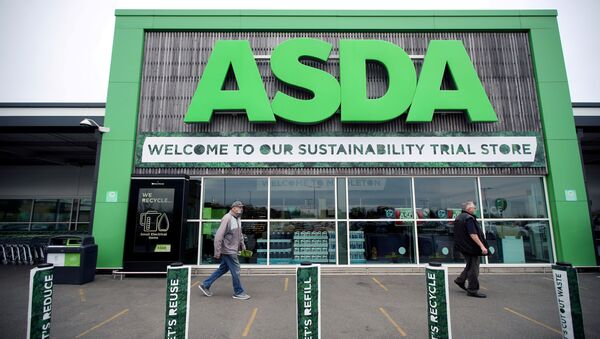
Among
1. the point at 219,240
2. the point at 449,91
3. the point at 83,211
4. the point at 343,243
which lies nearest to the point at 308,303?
the point at 219,240

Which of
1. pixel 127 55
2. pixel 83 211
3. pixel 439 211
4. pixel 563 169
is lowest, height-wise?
pixel 439 211

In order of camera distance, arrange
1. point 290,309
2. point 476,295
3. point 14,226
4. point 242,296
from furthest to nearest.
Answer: point 14,226 → point 476,295 → point 242,296 → point 290,309

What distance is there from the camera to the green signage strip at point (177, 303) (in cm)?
345

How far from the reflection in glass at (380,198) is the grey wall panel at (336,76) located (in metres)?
0.37

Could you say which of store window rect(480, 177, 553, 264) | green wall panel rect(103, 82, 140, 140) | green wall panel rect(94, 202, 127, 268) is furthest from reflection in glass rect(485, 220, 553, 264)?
green wall panel rect(103, 82, 140, 140)

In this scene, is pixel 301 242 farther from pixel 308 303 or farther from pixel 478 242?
pixel 308 303

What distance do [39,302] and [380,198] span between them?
7841mm

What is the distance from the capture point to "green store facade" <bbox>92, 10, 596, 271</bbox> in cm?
874

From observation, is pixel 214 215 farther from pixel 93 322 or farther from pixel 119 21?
pixel 119 21

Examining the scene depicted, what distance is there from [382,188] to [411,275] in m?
2.55

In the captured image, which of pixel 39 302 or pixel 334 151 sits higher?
pixel 334 151

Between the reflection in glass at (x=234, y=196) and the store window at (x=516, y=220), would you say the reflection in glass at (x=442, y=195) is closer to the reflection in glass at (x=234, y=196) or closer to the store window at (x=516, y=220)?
the store window at (x=516, y=220)

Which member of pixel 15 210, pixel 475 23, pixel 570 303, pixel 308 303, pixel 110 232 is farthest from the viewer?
pixel 15 210

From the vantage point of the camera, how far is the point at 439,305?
335 cm
